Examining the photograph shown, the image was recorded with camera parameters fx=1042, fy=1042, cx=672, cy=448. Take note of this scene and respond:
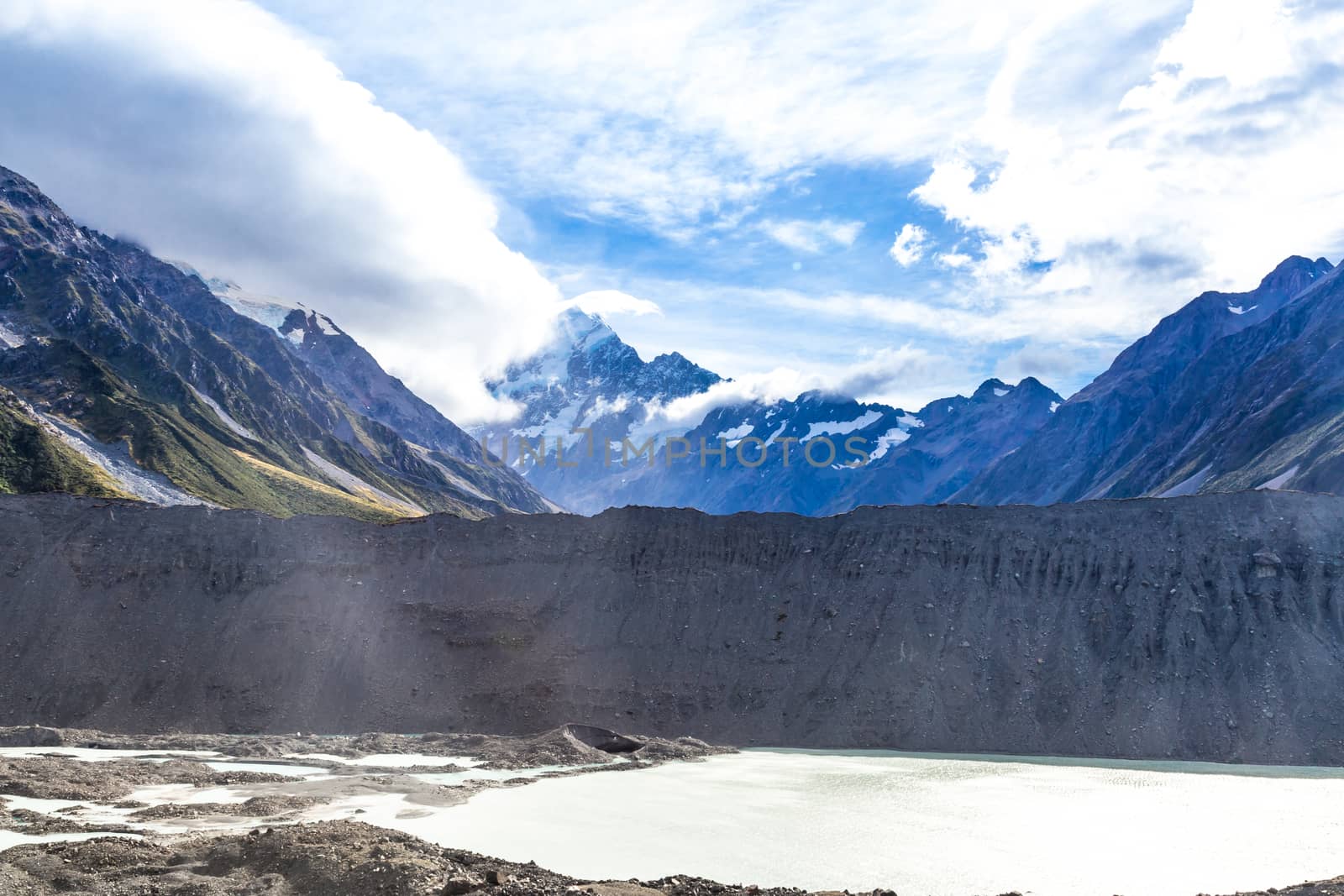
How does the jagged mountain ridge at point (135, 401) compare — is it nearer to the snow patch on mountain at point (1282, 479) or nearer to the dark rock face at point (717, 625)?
the dark rock face at point (717, 625)

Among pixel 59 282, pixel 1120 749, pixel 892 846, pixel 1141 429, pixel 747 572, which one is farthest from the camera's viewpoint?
pixel 1141 429

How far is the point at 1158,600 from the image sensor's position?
52.0m

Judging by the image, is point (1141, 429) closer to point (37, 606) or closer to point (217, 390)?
point (217, 390)

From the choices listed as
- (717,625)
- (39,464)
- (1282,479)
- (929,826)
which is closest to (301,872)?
(929,826)

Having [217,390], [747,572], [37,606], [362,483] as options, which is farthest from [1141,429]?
[37,606]

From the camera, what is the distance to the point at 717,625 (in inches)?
2227

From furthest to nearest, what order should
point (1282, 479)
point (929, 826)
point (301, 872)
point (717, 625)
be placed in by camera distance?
1. point (1282, 479)
2. point (717, 625)
3. point (929, 826)
4. point (301, 872)

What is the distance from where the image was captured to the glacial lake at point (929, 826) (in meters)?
23.4

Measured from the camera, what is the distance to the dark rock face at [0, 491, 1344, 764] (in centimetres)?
4838

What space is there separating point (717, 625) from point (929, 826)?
2801 centimetres

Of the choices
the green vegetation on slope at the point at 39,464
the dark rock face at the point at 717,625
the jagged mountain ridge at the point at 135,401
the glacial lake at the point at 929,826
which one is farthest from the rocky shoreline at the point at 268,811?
the jagged mountain ridge at the point at 135,401

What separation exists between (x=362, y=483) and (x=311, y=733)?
15069 centimetres

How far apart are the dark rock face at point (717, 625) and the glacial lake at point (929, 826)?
7.04m

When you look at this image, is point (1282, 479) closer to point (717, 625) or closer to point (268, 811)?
point (717, 625)
